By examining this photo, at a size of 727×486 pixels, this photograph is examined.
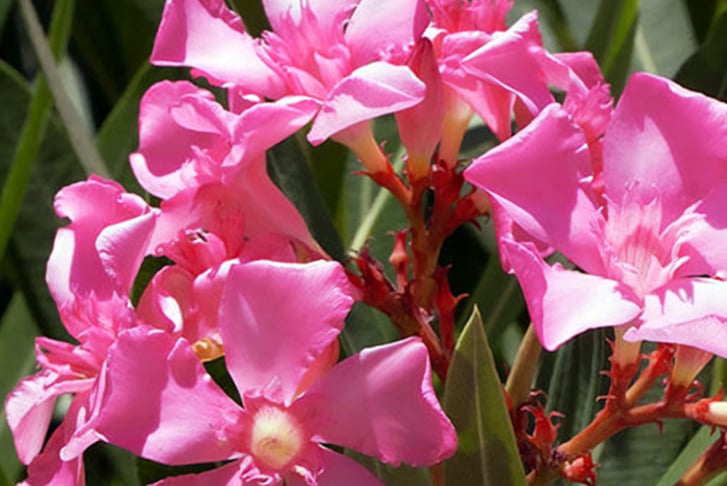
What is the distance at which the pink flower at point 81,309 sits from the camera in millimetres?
517

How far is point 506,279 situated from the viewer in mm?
864

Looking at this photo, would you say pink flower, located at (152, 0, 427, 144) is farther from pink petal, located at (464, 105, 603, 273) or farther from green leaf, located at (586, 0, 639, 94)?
green leaf, located at (586, 0, 639, 94)

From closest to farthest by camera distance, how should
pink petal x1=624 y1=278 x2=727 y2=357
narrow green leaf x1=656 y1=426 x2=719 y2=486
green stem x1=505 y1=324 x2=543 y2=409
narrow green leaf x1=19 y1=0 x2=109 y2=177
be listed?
pink petal x1=624 y1=278 x2=727 y2=357
green stem x1=505 y1=324 x2=543 y2=409
narrow green leaf x1=656 y1=426 x2=719 y2=486
narrow green leaf x1=19 y1=0 x2=109 y2=177

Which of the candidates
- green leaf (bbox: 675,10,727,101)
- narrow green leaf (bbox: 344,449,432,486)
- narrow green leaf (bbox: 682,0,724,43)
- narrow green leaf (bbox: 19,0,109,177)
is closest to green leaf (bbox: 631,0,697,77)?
narrow green leaf (bbox: 682,0,724,43)

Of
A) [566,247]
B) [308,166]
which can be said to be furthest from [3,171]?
[566,247]

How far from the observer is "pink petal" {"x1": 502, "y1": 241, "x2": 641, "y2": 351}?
1.53ft

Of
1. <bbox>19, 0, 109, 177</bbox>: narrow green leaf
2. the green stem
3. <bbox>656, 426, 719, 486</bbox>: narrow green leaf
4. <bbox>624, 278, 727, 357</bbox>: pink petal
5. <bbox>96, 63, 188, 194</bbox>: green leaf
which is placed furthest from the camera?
<bbox>96, 63, 188, 194</bbox>: green leaf

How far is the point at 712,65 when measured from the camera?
2.74ft

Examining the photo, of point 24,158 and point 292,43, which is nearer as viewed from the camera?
point 292,43

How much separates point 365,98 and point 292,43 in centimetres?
9

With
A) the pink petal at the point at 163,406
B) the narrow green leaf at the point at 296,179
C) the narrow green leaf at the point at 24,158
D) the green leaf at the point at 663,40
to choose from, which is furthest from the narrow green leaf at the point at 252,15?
the green leaf at the point at 663,40

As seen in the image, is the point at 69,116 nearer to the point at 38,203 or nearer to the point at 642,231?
the point at 38,203

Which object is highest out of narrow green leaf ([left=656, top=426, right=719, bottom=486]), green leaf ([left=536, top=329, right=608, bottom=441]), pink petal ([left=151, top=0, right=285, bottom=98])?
pink petal ([left=151, top=0, right=285, bottom=98])

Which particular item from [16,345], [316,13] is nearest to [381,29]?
[316,13]
